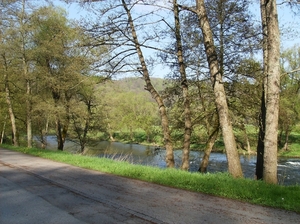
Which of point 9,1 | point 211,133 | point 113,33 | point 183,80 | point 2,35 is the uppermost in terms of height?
point 9,1

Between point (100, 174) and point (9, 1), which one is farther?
point (9, 1)

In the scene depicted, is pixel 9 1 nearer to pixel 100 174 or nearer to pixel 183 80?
pixel 183 80

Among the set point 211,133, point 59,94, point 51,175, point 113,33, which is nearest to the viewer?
point 51,175

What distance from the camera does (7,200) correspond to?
6.11 metres

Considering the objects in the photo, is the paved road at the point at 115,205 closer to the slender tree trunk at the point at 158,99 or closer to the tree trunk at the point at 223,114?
the tree trunk at the point at 223,114

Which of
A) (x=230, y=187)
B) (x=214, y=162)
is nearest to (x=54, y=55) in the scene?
(x=214, y=162)

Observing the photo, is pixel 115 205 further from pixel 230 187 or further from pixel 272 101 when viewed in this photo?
pixel 272 101

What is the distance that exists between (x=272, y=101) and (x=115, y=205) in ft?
15.5

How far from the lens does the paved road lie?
482 cm

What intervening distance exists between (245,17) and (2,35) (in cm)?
1708

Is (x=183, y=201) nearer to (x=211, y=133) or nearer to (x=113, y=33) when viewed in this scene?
(x=113, y=33)

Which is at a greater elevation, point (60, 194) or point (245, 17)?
point (245, 17)

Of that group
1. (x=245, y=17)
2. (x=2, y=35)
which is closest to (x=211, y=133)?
(x=245, y=17)

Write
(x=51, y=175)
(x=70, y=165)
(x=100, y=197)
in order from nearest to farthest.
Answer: (x=100, y=197) < (x=51, y=175) < (x=70, y=165)
